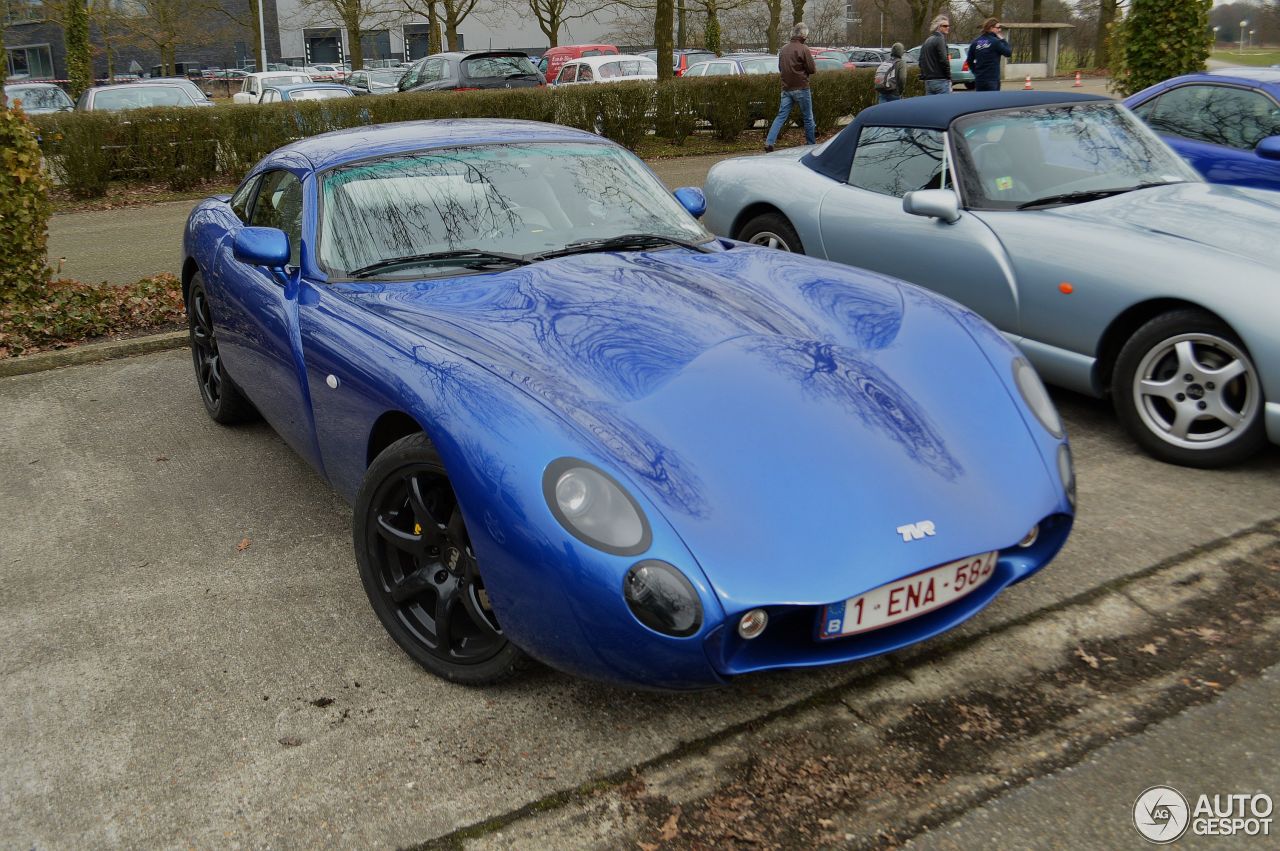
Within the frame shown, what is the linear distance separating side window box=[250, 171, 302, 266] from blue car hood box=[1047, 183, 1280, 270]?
3.27 meters

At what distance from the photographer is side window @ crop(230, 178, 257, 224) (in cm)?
504

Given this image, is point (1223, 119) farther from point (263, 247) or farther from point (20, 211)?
point (20, 211)

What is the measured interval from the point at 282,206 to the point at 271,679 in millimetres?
2130

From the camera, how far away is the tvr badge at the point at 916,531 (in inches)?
100

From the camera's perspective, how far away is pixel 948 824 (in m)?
2.40

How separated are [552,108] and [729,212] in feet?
32.3

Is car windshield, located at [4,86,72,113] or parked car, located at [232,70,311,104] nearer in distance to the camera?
car windshield, located at [4,86,72,113]

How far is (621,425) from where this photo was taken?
2.71 meters

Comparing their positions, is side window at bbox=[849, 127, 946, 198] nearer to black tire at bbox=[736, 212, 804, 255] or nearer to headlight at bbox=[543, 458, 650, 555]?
black tire at bbox=[736, 212, 804, 255]

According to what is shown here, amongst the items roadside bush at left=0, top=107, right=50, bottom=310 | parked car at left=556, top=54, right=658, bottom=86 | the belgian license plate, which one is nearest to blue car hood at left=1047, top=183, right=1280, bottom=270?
the belgian license plate

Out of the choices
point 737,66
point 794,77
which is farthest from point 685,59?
point 794,77

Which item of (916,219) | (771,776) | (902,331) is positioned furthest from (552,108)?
(771,776)

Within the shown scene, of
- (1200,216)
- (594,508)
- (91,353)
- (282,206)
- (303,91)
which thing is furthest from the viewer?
(303,91)

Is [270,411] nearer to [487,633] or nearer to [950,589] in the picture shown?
[487,633]
